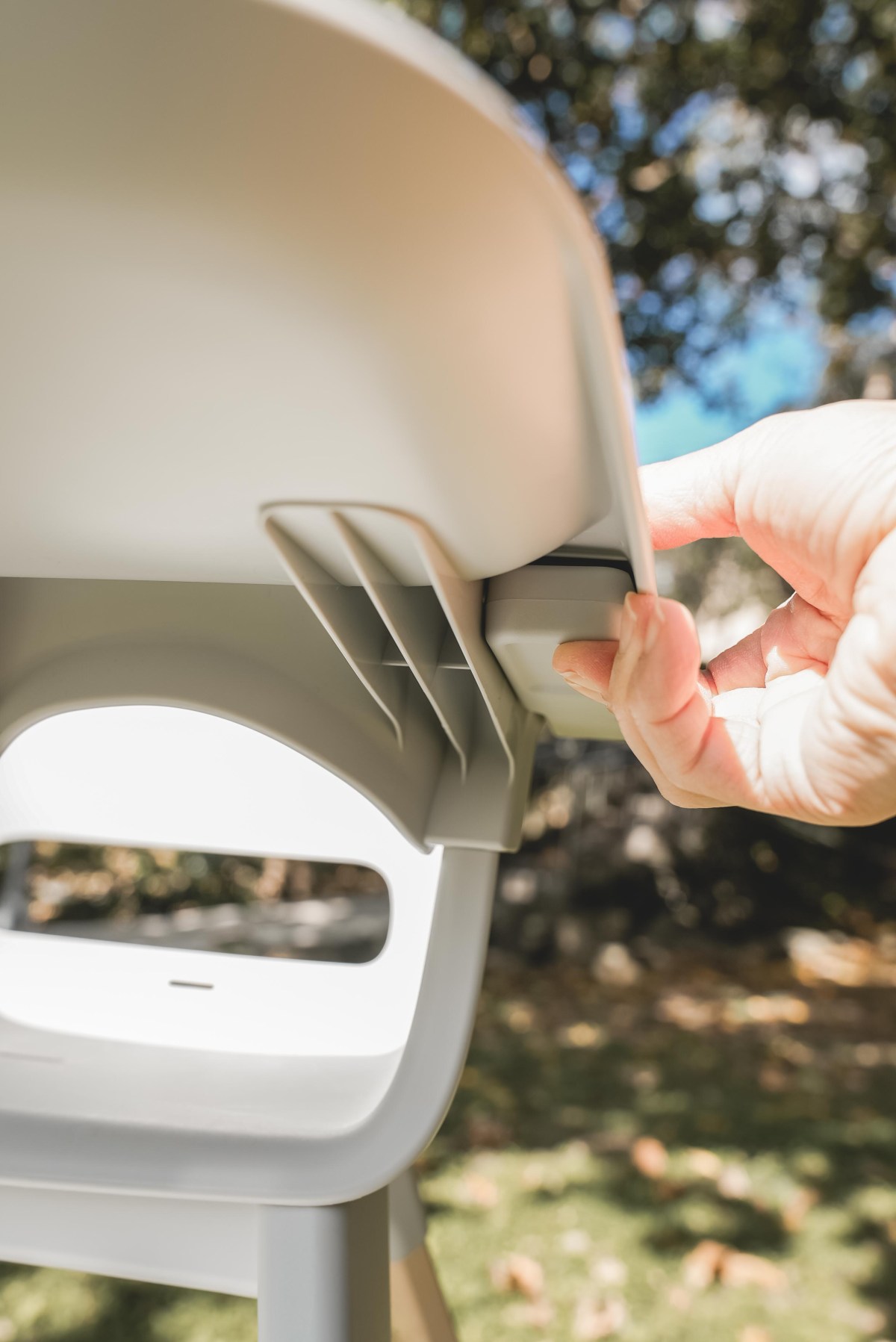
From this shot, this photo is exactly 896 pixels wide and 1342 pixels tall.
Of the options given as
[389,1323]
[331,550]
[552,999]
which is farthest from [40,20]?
[552,999]

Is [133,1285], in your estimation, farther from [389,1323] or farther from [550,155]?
[550,155]

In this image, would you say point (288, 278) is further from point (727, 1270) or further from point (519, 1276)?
point (727, 1270)

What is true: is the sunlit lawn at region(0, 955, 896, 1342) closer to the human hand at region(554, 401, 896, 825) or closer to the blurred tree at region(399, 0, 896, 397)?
the human hand at region(554, 401, 896, 825)

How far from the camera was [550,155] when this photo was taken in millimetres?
310

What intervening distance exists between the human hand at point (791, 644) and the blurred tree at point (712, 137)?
3621mm

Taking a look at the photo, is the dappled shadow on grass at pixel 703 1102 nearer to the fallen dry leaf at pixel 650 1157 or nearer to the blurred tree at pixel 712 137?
the fallen dry leaf at pixel 650 1157

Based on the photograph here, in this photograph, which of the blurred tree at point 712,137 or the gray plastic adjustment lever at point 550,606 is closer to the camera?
the gray plastic adjustment lever at point 550,606

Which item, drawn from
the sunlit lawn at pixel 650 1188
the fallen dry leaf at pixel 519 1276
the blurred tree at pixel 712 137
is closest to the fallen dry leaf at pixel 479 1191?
the sunlit lawn at pixel 650 1188

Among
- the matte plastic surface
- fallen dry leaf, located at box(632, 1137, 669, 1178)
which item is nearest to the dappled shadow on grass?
fallen dry leaf, located at box(632, 1137, 669, 1178)

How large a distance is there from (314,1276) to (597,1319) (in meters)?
1.63

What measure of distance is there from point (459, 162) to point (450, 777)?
566 millimetres

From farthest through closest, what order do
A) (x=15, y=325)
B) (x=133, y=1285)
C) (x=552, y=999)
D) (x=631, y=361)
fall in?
(x=631, y=361)
(x=552, y=999)
(x=133, y=1285)
(x=15, y=325)

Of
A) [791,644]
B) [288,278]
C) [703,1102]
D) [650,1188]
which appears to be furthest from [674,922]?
[288,278]

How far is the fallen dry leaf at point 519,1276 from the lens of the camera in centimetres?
212
